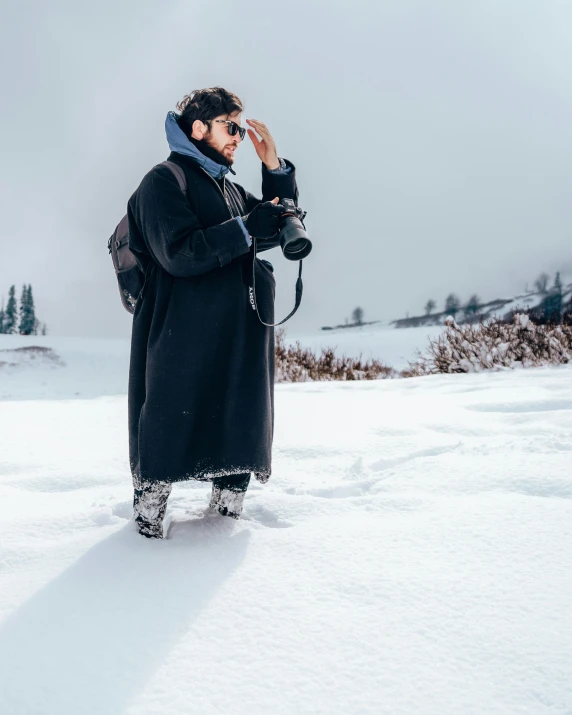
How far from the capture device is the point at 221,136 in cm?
192

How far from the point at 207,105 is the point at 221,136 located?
11cm

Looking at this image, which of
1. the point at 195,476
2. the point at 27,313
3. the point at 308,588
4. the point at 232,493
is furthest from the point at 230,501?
the point at 27,313

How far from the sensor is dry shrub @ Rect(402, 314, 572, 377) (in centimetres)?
771

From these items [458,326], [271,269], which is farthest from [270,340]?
[458,326]

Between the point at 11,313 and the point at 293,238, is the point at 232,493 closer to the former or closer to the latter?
the point at 293,238

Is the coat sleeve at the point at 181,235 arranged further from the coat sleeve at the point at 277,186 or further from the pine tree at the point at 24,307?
the pine tree at the point at 24,307

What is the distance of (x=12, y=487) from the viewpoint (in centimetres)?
241

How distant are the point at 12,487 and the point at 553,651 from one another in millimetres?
2224

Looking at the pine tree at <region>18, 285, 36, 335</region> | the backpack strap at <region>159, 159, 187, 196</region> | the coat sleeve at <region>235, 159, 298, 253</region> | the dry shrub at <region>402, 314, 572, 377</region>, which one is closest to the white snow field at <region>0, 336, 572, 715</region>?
the coat sleeve at <region>235, 159, 298, 253</region>

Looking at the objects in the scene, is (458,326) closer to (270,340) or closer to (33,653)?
(270,340)

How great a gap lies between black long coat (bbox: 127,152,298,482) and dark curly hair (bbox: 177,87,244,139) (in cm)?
16

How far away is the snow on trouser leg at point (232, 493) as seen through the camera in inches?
77.1

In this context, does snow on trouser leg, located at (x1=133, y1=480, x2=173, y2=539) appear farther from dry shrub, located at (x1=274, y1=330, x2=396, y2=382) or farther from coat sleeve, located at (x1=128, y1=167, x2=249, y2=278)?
dry shrub, located at (x1=274, y1=330, x2=396, y2=382)

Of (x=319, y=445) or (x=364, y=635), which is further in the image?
(x=319, y=445)
